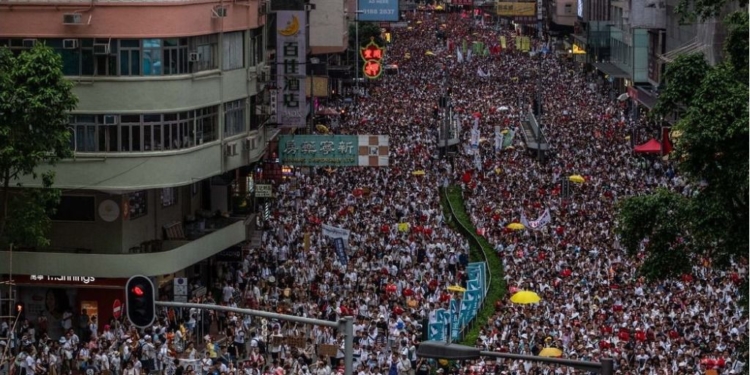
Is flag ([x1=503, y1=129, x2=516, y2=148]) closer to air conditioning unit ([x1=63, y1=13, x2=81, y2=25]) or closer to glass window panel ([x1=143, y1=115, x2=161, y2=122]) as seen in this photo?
glass window panel ([x1=143, y1=115, x2=161, y2=122])

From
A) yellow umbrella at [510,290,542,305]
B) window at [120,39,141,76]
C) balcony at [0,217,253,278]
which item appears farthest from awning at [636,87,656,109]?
window at [120,39,141,76]

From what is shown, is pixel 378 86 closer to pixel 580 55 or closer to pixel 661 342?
pixel 580 55

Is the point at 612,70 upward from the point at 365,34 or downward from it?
downward

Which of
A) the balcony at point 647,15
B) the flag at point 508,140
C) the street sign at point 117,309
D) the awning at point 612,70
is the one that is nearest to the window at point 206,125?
the street sign at point 117,309

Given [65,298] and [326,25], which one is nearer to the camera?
[65,298]

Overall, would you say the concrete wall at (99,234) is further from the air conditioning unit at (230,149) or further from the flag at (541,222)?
the flag at (541,222)

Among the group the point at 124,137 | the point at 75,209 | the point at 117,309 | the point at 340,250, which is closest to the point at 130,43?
the point at 124,137

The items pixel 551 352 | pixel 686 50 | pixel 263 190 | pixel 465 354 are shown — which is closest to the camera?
pixel 465 354

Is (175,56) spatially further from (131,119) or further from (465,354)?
(465,354)

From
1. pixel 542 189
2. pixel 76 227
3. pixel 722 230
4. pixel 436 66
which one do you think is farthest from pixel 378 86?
pixel 722 230
